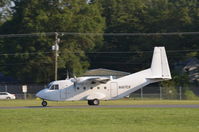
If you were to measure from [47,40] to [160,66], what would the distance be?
1216 inches

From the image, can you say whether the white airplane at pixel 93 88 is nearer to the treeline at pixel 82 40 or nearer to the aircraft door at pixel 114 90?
the aircraft door at pixel 114 90

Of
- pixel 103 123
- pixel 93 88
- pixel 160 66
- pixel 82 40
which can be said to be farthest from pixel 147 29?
pixel 103 123

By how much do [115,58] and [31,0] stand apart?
1759 centimetres

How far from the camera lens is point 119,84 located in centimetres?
4975

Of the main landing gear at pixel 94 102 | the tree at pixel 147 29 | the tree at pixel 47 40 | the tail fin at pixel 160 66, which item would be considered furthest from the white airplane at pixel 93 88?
the tree at pixel 147 29

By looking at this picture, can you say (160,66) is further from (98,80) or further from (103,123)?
(103,123)

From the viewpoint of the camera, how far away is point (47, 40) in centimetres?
7975

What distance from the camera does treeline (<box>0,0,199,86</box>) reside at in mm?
80375

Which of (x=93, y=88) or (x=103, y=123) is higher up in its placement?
(x=93, y=88)

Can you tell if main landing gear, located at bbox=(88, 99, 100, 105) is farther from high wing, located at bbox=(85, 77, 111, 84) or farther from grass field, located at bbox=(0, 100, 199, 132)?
grass field, located at bbox=(0, 100, 199, 132)

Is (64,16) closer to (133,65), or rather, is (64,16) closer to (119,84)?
(133,65)

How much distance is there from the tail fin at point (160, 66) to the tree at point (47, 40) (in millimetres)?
29132

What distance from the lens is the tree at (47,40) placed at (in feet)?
262

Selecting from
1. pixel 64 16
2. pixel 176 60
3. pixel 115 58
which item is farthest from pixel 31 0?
pixel 176 60
